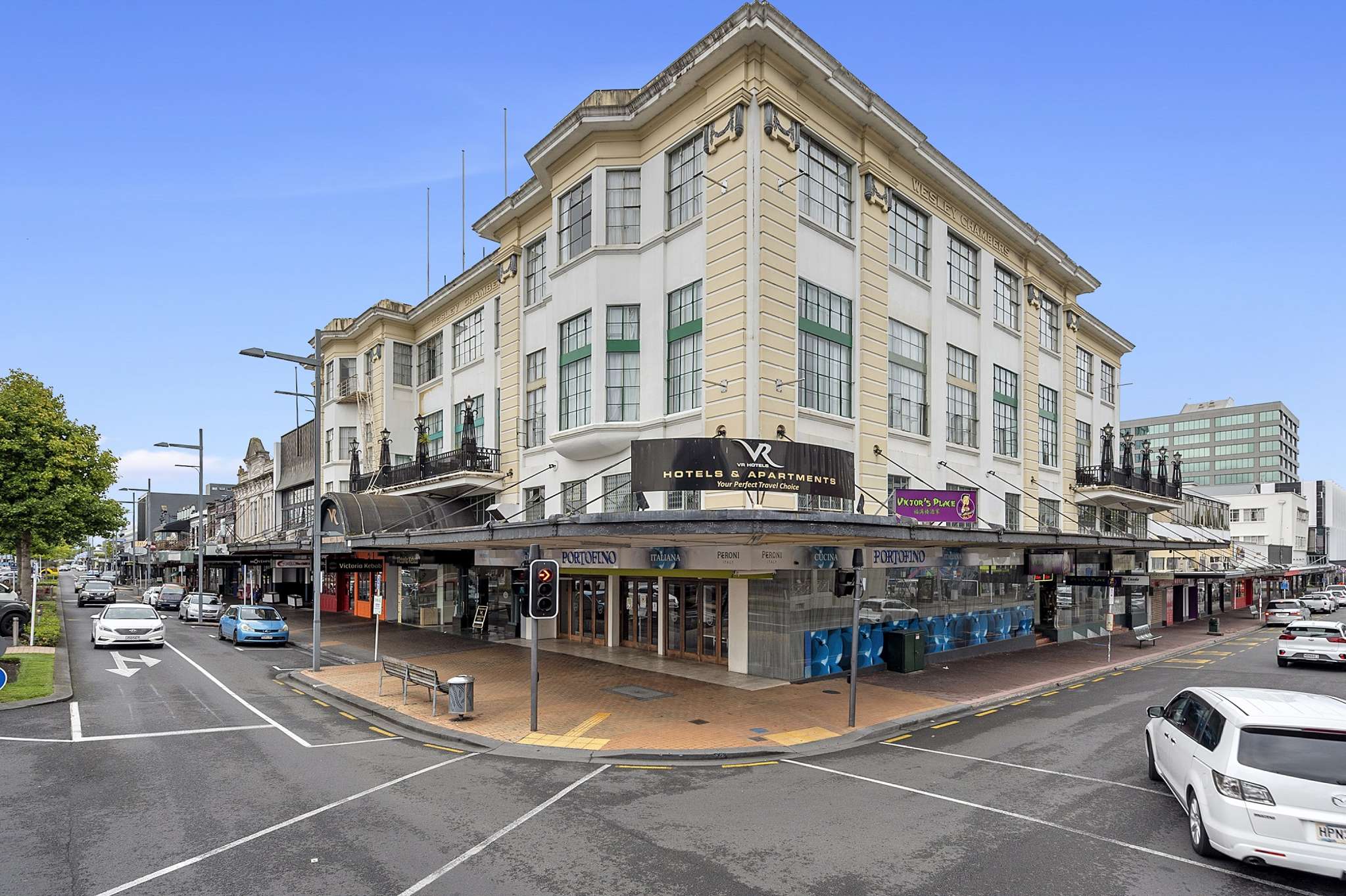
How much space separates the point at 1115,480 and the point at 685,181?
26724 mm

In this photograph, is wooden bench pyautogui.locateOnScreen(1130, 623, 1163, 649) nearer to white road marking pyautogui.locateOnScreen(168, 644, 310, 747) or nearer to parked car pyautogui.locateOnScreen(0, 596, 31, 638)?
white road marking pyautogui.locateOnScreen(168, 644, 310, 747)

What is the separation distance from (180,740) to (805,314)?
1695 cm

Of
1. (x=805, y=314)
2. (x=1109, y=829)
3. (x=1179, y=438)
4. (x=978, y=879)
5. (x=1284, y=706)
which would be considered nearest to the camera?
(x=978, y=879)

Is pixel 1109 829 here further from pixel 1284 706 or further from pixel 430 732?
pixel 430 732

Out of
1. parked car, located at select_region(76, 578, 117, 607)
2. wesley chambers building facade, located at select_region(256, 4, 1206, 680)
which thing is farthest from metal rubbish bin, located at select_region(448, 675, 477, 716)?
parked car, located at select_region(76, 578, 117, 607)

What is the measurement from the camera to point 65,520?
35.5m

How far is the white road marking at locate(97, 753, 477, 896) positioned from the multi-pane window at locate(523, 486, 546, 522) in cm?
1458

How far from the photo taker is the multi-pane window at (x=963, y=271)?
92.8 feet

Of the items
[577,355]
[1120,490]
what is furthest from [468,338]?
[1120,490]

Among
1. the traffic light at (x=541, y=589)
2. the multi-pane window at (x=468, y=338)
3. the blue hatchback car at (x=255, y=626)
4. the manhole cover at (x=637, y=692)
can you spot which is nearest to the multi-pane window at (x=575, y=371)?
Result: the manhole cover at (x=637, y=692)

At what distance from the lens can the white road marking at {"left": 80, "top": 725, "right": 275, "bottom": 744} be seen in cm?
1345

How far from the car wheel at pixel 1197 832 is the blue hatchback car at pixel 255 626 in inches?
1127

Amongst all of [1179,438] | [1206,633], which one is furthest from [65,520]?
[1179,438]

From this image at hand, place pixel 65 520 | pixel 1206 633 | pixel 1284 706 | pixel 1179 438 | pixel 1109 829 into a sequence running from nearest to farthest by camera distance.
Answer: pixel 1284 706
pixel 1109 829
pixel 65 520
pixel 1206 633
pixel 1179 438
